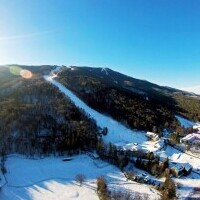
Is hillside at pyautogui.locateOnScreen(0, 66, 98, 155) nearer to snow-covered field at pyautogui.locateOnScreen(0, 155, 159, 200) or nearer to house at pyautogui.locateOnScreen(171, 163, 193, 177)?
snow-covered field at pyautogui.locateOnScreen(0, 155, 159, 200)

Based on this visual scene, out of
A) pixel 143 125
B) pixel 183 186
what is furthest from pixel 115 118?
pixel 183 186

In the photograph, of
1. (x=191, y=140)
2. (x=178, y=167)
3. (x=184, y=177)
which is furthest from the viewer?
(x=191, y=140)

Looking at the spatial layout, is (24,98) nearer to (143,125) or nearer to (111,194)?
(143,125)

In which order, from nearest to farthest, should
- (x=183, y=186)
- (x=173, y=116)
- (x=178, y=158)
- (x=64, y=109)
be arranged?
(x=183, y=186), (x=178, y=158), (x=64, y=109), (x=173, y=116)

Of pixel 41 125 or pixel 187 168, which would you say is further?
pixel 41 125

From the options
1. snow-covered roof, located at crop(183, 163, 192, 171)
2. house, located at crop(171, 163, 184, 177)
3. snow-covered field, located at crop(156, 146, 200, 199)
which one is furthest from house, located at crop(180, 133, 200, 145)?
house, located at crop(171, 163, 184, 177)

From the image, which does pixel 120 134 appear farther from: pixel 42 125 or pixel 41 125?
pixel 41 125

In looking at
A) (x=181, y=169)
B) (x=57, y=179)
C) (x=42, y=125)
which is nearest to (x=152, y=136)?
(x=181, y=169)

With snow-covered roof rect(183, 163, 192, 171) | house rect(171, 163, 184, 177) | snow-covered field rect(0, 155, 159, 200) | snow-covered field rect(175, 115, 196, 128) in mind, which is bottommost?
snow-covered field rect(0, 155, 159, 200)

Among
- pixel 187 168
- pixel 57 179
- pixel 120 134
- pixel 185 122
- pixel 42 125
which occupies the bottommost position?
pixel 57 179
